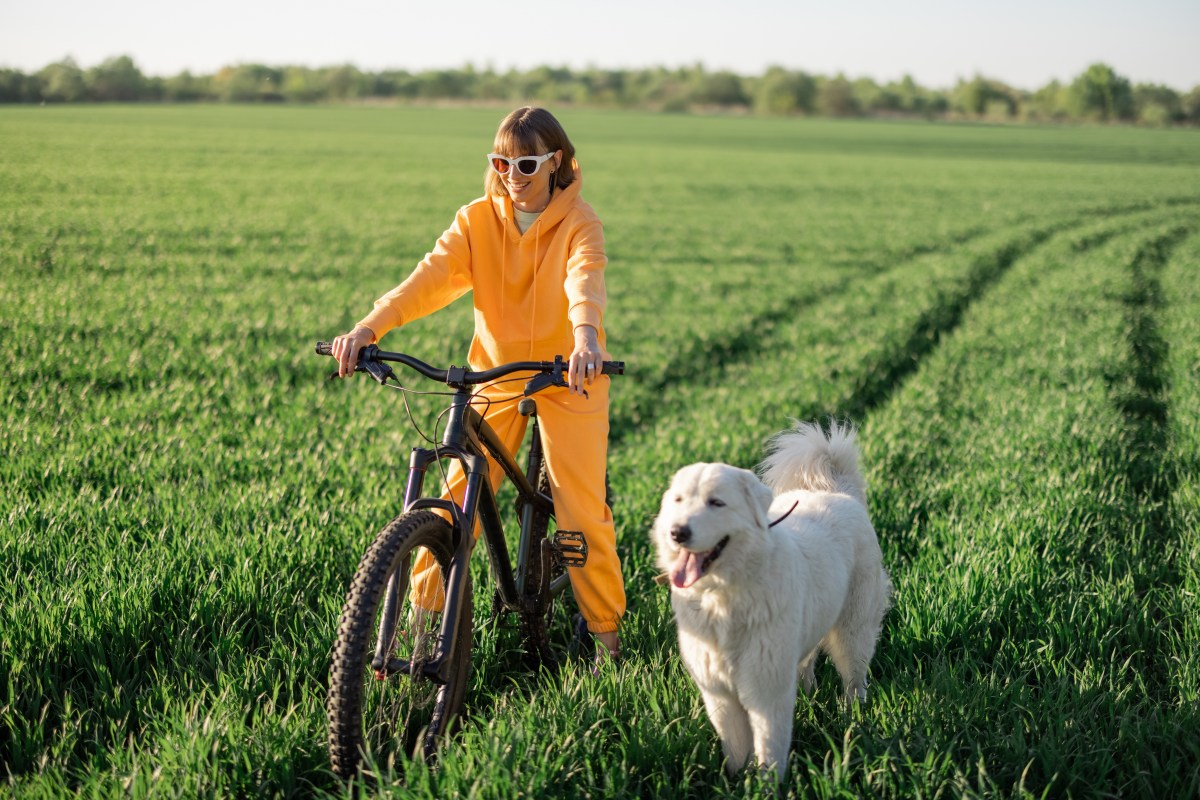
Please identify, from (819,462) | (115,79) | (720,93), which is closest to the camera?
(819,462)

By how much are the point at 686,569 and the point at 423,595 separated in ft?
3.97

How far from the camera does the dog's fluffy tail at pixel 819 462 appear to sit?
4.29 metres

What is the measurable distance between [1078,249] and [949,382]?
15.8m

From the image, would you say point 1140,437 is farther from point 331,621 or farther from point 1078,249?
point 1078,249

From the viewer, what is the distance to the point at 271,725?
131 inches

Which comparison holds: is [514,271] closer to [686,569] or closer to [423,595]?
[423,595]

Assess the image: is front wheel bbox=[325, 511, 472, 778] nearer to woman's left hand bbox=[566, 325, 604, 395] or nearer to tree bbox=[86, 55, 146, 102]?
woman's left hand bbox=[566, 325, 604, 395]

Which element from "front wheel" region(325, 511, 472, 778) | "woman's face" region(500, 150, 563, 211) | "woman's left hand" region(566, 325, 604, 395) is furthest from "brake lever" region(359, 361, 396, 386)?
"woman's face" region(500, 150, 563, 211)

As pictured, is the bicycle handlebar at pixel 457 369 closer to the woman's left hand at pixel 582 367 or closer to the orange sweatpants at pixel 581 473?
the woman's left hand at pixel 582 367

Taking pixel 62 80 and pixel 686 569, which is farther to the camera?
pixel 62 80

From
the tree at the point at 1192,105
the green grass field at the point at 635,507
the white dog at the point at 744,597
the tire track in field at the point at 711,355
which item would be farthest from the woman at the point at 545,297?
the tree at the point at 1192,105

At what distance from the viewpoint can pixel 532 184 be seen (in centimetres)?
396

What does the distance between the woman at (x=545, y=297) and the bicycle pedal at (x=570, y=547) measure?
0.20 feet

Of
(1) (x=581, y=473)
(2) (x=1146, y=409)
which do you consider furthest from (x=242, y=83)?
(1) (x=581, y=473)
